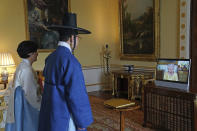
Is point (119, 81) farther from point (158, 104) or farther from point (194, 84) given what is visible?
point (158, 104)

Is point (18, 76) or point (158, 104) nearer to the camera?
point (18, 76)

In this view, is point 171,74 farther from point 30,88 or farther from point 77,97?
point 30,88

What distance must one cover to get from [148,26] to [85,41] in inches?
80.1

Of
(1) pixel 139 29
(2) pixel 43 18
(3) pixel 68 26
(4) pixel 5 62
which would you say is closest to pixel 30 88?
(3) pixel 68 26

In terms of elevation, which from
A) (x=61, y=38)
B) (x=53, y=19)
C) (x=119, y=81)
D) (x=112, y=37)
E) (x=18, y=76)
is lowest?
(x=119, y=81)

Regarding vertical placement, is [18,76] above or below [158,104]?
above

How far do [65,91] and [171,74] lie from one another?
1.95 metres

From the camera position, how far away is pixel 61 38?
1.72 meters

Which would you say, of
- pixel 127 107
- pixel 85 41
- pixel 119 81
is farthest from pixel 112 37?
pixel 127 107

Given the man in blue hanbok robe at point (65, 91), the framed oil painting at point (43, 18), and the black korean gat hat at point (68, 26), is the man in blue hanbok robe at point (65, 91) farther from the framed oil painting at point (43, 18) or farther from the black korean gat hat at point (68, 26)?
the framed oil painting at point (43, 18)

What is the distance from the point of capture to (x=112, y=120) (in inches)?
147

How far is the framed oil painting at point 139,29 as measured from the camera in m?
5.07

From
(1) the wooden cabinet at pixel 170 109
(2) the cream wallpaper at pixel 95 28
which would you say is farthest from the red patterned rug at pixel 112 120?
(2) the cream wallpaper at pixel 95 28

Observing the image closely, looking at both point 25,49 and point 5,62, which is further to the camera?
point 5,62
